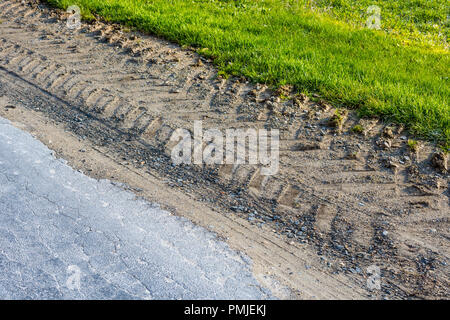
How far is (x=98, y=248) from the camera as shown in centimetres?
393

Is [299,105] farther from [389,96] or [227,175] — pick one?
[227,175]

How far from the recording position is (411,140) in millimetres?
5211

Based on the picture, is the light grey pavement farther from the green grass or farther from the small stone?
the green grass

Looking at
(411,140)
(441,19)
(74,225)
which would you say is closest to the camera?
(74,225)

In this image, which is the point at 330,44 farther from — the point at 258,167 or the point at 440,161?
the point at 258,167

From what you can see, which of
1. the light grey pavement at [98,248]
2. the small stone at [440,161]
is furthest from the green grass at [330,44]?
the light grey pavement at [98,248]

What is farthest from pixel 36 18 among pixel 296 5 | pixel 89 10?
pixel 296 5

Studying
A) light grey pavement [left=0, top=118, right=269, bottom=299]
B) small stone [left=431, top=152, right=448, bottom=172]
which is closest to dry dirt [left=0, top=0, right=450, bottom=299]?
small stone [left=431, top=152, right=448, bottom=172]

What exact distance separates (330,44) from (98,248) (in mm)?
4988

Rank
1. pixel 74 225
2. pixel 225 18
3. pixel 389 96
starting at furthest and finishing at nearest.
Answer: pixel 225 18 < pixel 389 96 < pixel 74 225

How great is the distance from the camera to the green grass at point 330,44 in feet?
19.2

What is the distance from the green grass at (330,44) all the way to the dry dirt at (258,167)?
299mm

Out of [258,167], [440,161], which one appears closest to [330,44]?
[440,161]
